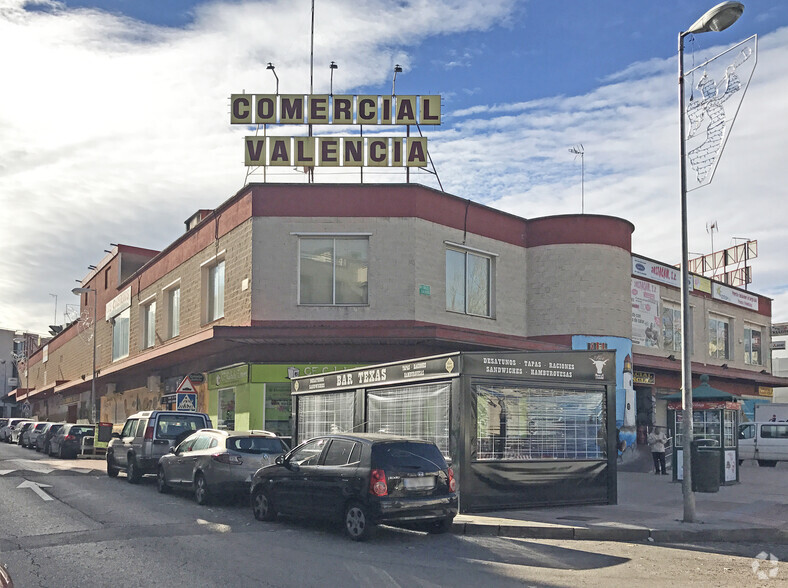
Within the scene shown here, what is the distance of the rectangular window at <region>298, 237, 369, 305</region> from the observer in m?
26.0

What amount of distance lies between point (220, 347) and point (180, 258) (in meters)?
7.13

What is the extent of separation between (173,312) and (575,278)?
17090 mm

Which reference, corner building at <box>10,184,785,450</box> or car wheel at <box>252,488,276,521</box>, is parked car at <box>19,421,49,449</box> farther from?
car wheel at <box>252,488,276,521</box>

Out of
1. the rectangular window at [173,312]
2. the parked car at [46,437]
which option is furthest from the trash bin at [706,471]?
the parked car at [46,437]

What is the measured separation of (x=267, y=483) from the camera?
13.9 m

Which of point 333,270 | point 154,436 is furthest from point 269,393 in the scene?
point 154,436

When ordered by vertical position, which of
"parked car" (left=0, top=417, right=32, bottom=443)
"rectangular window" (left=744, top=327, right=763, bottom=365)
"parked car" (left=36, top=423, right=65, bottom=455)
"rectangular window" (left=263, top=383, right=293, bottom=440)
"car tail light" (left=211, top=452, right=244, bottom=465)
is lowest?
"parked car" (left=0, top=417, right=32, bottom=443)

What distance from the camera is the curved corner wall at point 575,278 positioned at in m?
29.0

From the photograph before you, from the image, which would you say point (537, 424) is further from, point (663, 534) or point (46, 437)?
point (46, 437)

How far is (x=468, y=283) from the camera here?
27672 mm

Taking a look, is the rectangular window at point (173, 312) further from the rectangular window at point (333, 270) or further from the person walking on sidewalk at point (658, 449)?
the person walking on sidewalk at point (658, 449)

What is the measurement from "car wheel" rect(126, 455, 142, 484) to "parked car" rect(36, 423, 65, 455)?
54.6 feet

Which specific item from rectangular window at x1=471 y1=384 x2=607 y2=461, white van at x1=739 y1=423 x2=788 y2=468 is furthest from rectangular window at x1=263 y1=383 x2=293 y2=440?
white van at x1=739 y1=423 x2=788 y2=468

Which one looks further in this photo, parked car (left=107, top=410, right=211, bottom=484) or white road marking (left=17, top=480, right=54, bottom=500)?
parked car (left=107, top=410, right=211, bottom=484)
